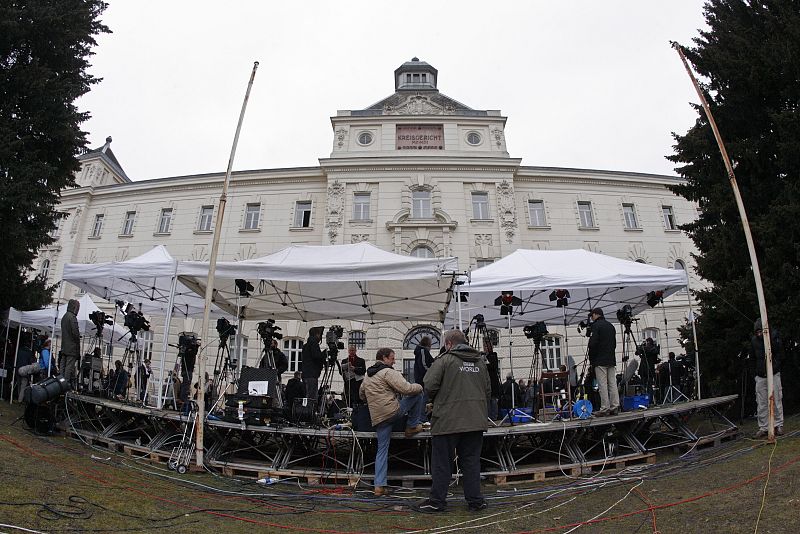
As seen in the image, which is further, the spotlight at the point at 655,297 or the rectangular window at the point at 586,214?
the rectangular window at the point at 586,214

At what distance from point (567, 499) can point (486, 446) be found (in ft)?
6.06

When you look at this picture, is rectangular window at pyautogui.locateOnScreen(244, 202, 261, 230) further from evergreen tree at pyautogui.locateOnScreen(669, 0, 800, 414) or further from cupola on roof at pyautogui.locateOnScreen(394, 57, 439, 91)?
evergreen tree at pyautogui.locateOnScreen(669, 0, 800, 414)

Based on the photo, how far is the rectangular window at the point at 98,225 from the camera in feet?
102

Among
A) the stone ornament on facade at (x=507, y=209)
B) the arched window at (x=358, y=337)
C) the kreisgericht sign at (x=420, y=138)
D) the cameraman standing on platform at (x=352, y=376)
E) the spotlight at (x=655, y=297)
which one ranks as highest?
the kreisgericht sign at (x=420, y=138)

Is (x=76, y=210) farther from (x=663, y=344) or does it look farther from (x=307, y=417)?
(x=663, y=344)

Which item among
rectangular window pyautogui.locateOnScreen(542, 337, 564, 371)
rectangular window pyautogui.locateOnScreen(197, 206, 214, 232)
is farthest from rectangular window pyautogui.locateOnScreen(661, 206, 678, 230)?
rectangular window pyautogui.locateOnScreen(197, 206, 214, 232)

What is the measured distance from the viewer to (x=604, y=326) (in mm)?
8805

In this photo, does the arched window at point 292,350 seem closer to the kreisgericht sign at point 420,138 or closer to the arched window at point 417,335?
the arched window at point 417,335

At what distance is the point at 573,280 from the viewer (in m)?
10.4

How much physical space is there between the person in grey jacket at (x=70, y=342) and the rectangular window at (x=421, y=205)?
18.8m

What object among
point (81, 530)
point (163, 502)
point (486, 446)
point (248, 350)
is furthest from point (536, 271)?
point (248, 350)

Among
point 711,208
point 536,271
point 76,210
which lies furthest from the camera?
point 76,210

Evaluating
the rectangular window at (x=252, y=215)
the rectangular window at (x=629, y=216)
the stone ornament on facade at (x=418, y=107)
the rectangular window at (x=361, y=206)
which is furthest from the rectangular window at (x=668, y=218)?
the rectangular window at (x=252, y=215)

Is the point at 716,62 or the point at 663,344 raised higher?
the point at 716,62
